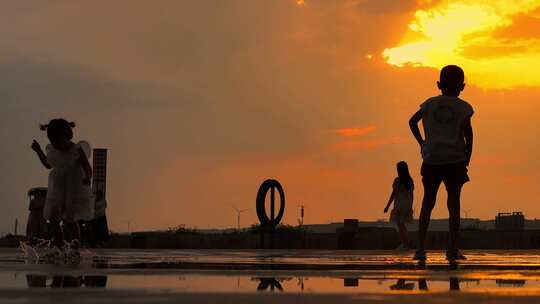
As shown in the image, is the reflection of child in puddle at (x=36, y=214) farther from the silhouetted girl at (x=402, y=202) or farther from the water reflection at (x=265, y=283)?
the water reflection at (x=265, y=283)

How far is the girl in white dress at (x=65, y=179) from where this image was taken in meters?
12.1

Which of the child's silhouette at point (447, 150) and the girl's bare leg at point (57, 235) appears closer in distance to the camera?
the child's silhouette at point (447, 150)

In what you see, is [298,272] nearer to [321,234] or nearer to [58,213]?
[58,213]

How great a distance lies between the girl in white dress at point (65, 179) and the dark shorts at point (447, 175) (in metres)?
4.26

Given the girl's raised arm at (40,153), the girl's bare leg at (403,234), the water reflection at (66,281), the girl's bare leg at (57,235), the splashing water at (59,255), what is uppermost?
the girl's raised arm at (40,153)

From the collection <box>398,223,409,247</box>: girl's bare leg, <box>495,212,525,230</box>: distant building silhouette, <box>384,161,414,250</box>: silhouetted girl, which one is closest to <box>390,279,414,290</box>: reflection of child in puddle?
<box>384,161,414,250</box>: silhouetted girl

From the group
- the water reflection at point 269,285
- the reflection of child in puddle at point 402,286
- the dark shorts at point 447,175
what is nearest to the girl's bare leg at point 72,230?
the dark shorts at point 447,175

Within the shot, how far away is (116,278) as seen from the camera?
7082 mm

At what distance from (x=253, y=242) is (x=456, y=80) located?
18649 mm

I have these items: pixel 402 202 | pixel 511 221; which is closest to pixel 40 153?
pixel 402 202

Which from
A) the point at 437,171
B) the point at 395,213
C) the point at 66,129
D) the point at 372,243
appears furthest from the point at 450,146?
the point at 372,243

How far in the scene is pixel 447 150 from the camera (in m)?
11.3

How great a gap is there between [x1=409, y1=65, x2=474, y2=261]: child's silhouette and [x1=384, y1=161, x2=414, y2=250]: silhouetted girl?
8847 mm

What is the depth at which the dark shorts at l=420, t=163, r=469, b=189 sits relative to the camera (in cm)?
1129
